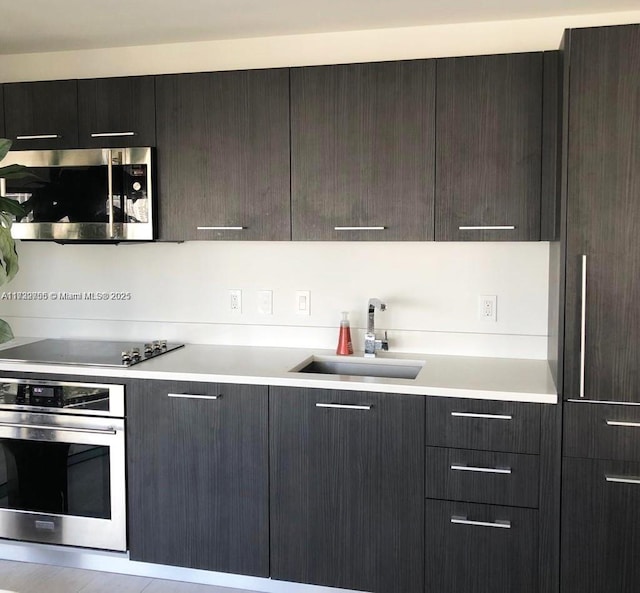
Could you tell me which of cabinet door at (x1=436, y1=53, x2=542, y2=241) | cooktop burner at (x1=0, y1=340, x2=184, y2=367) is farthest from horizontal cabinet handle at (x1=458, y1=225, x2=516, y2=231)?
cooktop burner at (x1=0, y1=340, x2=184, y2=367)

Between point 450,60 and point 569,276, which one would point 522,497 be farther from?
point 450,60

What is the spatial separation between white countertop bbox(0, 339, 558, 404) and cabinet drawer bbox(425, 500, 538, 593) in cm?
41

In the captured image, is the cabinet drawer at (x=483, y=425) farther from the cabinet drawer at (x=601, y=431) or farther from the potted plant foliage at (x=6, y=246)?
the potted plant foliage at (x=6, y=246)

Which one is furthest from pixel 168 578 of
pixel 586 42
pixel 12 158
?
pixel 586 42

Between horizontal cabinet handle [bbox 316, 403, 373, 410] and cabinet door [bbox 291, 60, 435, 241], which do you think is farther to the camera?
cabinet door [bbox 291, 60, 435, 241]

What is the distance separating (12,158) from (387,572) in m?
2.31

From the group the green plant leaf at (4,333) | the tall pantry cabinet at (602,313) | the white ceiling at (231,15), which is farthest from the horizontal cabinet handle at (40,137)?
the tall pantry cabinet at (602,313)

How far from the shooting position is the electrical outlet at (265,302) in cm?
322

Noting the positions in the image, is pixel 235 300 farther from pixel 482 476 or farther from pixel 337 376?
pixel 482 476

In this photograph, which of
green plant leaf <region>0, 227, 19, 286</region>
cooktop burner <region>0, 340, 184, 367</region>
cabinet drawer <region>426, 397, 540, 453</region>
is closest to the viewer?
cabinet drawer <region>426, 397, 540, 453</region>

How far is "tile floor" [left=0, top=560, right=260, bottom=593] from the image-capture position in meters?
2.78

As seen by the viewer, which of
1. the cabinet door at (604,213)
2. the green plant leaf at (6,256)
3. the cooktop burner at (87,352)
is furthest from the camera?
the cooktop burner at (87,352)

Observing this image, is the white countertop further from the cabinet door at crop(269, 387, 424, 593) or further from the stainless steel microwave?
the stainless steel microwave

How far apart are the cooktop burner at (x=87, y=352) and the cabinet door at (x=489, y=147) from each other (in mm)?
1349
